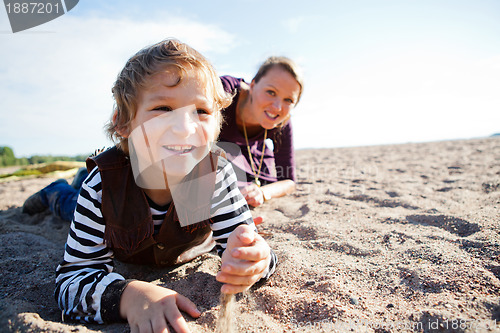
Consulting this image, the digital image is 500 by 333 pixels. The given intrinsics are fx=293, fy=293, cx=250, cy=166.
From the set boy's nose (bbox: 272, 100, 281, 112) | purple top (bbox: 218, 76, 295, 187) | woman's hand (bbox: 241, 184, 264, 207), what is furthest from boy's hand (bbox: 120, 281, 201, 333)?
boy's nose (bbox: 272, 100, 281, 112)

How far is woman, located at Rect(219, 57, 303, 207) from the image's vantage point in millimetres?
2771

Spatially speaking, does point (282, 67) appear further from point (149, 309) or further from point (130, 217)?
point (149, 309)

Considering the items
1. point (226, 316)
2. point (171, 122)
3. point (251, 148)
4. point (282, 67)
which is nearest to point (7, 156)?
point (251, 148)

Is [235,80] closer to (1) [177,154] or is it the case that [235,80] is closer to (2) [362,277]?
(1) [177,154]

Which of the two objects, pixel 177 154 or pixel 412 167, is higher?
pixel 177 154

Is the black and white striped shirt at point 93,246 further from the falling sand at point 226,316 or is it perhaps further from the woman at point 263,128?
the woman at point 263,128

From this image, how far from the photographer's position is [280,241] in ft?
6.36

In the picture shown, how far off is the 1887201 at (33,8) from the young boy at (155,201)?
1.55m

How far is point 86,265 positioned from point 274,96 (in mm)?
2091

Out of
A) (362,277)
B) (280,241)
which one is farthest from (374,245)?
(280,241)

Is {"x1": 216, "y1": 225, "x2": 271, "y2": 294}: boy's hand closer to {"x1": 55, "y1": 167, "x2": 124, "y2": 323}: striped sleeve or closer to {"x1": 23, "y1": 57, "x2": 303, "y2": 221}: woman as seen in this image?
{"x1": 55, "y1": 167, "x2": 124, "y2": 323}: striped sleeve

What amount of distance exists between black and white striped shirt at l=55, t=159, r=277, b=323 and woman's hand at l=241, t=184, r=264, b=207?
114 cm

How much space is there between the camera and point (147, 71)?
130 centimetres

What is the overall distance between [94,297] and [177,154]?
65cm
